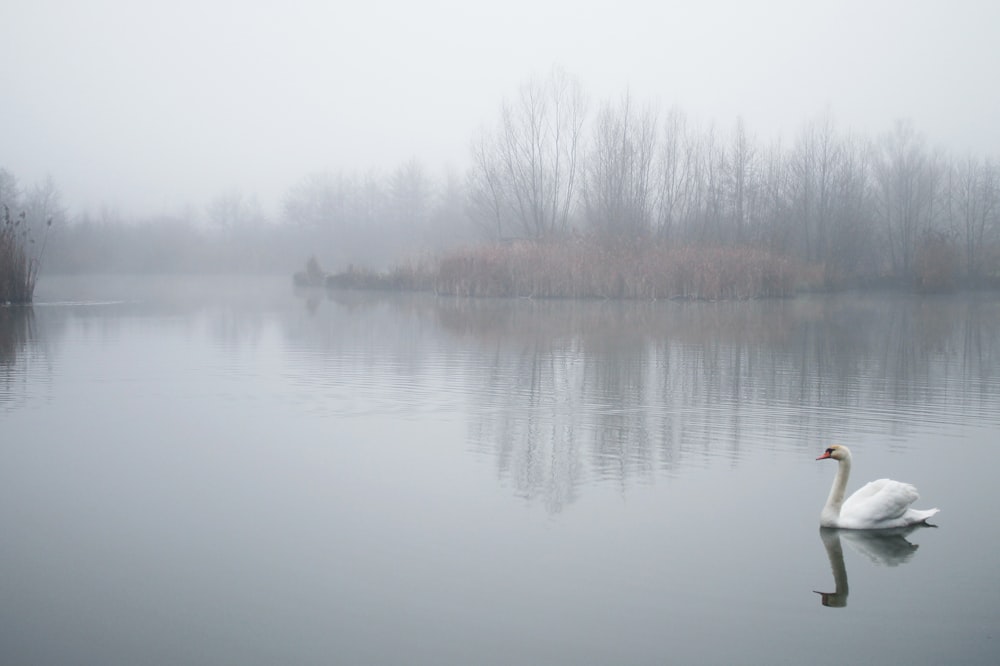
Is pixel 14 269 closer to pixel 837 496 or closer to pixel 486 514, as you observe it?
pixel 486 514

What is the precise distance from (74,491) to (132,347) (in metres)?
8.77

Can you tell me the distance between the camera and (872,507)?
4.98m

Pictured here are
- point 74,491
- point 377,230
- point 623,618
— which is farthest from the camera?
point 377,230

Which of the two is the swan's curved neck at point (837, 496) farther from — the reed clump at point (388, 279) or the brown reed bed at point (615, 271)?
the reed clump at point (388, 279)

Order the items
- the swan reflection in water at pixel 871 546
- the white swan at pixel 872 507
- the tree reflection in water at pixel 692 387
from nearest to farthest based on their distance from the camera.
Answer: the swan reflection in water at pixel 871 546
the white swan at pixel 872 507
the tree reflection in water at pixel 692 387

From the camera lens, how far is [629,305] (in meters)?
25.9

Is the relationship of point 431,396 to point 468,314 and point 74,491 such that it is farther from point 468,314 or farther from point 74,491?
point 468,314

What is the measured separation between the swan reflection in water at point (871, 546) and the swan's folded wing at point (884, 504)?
91 mm

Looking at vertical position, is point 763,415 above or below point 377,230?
below

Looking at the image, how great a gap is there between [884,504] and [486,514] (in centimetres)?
225

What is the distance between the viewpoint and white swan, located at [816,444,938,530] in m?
4.99

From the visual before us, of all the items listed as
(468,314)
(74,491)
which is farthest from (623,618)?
(468,314)

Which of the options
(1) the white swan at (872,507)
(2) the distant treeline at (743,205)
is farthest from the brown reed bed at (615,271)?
(1) the white swan at (872,507)

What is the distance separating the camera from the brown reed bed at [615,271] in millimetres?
27891
